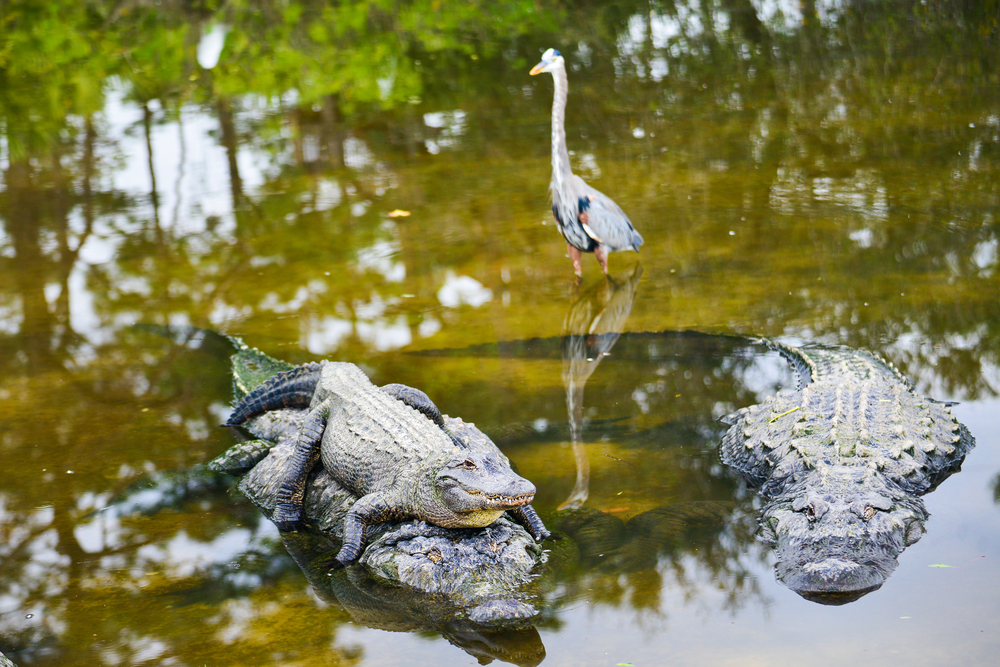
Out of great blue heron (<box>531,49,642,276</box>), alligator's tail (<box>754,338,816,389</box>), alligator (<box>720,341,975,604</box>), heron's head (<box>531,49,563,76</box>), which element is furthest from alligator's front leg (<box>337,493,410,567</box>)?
heron's head (<box>531,49,563,76</box>)

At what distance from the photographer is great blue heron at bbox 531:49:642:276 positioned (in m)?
6.90

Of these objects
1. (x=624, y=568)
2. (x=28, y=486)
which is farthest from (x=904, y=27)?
(x=28, y=486)

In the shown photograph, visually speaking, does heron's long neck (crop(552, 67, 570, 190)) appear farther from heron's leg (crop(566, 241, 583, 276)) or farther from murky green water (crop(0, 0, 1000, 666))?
murky green water (crop(0, 0, 1000, 666))

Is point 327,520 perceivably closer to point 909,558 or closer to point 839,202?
point 909,558

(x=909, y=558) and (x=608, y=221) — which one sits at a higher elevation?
(x=608, y=221)

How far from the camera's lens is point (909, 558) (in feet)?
12.8

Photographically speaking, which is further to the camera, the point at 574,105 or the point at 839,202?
the point at 574,105

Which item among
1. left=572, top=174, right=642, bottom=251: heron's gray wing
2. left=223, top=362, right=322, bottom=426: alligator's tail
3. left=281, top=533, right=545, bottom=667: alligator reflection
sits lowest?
left=281, top=533, right=545, bottom=667: alligator reflection

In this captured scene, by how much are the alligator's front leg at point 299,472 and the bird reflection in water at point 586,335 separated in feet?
4.49

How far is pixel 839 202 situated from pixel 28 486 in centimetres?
681

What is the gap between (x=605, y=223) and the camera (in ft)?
22.7

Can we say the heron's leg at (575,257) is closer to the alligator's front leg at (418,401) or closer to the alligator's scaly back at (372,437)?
the alligator's front leg at (418,401)

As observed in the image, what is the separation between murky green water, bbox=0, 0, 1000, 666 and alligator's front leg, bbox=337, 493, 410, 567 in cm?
29

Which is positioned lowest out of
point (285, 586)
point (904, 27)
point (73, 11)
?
point (285, 586)
